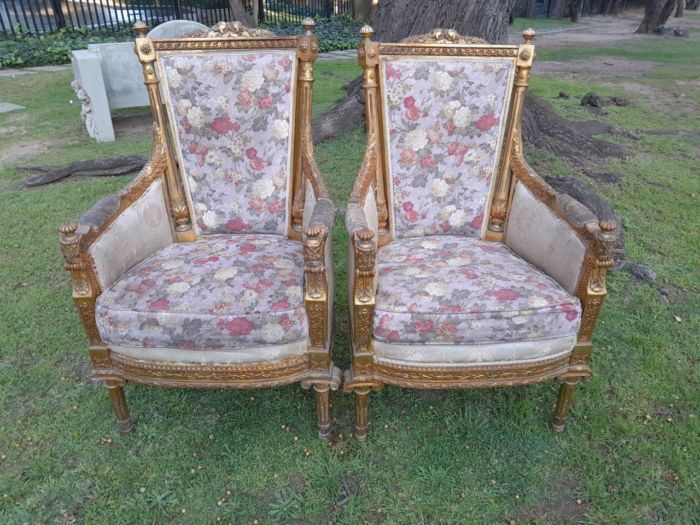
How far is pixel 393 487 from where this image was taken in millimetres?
1896

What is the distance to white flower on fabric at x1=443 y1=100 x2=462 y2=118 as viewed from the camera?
228 cm

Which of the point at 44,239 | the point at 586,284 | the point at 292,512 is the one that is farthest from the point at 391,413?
the point at 44,239

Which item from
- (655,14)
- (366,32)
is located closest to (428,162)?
(366,32)

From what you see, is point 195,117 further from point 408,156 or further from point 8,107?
point 8,107

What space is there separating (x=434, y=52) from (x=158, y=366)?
66.8 inches

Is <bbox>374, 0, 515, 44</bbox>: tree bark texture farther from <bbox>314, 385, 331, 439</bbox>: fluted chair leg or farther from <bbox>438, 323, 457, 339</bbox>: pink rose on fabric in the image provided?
<bbox>314, 385, 331, 439</bbox>: fluted chair leg

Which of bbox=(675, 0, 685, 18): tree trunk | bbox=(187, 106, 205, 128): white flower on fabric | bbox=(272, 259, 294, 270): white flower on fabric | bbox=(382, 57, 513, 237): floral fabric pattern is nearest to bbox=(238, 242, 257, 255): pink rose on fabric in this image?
bbox=(272, 259, 294, 270): white flower on fabric

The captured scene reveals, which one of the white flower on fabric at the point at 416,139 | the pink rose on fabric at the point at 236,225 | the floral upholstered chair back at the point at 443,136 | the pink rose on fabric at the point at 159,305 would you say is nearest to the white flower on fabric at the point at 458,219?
the floral upholstered chair back at the point at 443,136

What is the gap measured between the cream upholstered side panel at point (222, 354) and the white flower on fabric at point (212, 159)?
2.97 ft

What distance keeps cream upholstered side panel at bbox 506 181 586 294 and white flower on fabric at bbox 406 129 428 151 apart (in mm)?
461

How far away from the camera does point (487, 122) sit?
230 centimetres

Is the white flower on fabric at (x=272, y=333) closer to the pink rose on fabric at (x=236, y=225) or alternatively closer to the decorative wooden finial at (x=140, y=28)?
the pink rose on fabric at (x=236, y=225)

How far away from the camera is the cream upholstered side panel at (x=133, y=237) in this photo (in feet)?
6.11

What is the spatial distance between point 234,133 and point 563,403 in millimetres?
1781
